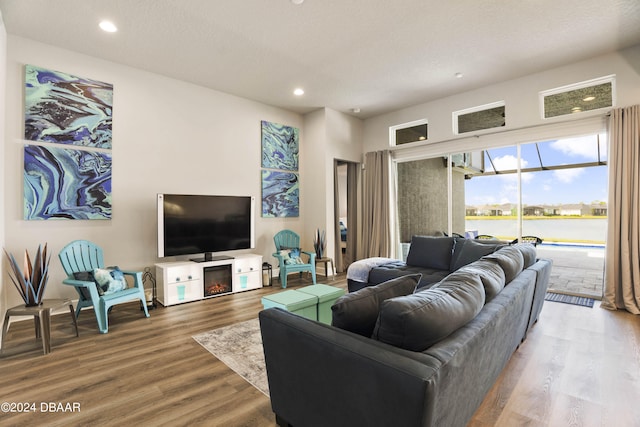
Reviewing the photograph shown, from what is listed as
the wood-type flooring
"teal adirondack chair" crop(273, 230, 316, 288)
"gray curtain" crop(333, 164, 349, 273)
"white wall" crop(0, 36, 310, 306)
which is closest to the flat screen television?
"white wall" crop(0, 36, 310, 306)

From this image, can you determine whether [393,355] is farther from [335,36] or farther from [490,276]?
[335,36]

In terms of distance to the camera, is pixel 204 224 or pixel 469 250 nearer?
pixel 469 250

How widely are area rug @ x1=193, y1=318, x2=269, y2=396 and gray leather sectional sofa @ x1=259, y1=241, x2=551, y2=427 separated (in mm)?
637

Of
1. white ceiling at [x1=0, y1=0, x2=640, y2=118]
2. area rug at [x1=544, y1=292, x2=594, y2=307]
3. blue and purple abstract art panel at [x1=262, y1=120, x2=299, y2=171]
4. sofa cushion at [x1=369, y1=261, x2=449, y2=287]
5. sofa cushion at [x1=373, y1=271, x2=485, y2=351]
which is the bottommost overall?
area rug at [x1=544, y1=292, x2=594, y2=307]

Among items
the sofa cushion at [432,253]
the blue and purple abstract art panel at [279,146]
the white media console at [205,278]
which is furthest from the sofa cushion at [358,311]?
the blue and purple abstract art panel at [279,146]

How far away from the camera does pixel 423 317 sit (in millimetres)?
1229

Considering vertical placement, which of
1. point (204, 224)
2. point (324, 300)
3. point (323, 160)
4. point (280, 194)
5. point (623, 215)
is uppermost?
point (323, 160)

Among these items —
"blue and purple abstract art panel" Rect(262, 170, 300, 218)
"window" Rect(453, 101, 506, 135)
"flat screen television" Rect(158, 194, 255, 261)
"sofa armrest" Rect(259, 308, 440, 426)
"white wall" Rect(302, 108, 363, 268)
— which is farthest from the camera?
"white wall" Rect(302, 108, 363, 268)

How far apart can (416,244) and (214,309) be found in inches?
111

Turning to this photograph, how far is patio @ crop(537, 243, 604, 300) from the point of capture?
4324mm

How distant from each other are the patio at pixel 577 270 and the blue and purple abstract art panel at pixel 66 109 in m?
6.48

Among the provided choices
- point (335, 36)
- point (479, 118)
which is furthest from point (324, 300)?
point (479, 118)

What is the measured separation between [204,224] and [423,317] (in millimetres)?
3856

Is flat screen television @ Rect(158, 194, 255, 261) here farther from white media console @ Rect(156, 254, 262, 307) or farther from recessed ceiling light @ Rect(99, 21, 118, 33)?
recessed ceiling light @ Rect(99, 21, 118, 33)
